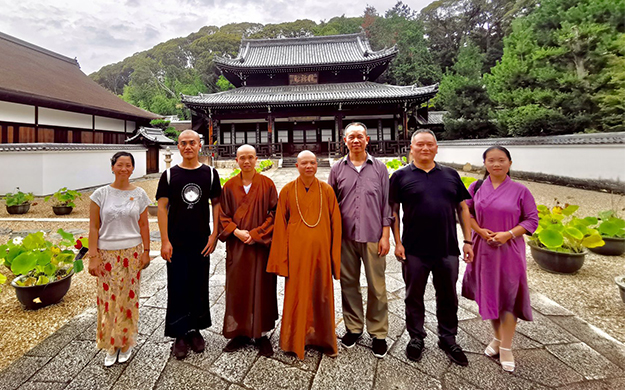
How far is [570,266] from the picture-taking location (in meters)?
4.07

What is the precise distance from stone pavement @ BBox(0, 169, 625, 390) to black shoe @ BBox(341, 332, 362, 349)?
0.05m

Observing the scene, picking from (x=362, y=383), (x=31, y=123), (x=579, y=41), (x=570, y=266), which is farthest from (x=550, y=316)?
(x=31, y=123)

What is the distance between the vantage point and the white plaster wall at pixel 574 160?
876cm

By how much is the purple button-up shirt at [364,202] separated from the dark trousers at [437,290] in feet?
1.30

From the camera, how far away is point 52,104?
13.3 metres

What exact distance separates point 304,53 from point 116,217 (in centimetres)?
2339

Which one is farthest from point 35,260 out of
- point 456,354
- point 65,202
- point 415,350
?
point 65,202

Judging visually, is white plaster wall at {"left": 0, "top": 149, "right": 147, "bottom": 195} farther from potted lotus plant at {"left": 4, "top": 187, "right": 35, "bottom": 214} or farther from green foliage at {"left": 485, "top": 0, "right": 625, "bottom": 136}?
green foliage at {"left": 485, "top": 0, "right": 625, "bottom": 136}

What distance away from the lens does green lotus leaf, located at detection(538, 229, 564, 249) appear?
12.2 feet

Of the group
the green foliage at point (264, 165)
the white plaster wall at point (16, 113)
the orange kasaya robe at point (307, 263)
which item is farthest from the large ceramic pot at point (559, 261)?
the white plaster wall at point (16, 113)

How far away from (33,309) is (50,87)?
15.8 metres

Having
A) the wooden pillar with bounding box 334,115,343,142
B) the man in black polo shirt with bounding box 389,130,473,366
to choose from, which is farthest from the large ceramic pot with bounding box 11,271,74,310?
the wooden pillar with bounding box 334,115,343,142

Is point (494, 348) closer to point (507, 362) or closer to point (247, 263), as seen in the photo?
Result: point (507, 362)

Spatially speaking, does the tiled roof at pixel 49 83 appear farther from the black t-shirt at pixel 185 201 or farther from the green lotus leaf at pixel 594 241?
the green lotus leaf at pixel 594 241
